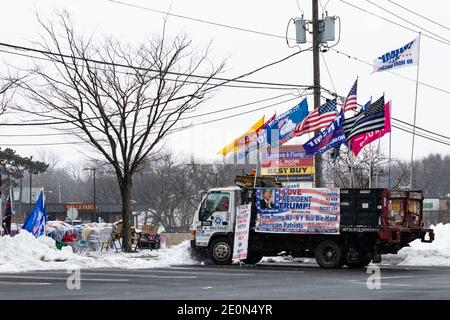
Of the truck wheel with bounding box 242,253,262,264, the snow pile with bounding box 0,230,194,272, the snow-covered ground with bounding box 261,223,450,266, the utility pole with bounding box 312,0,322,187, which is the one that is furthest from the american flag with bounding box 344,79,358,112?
the snow pile with bounding box 0,230,194,272

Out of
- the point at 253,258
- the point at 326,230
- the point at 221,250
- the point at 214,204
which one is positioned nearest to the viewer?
the point at 326,230

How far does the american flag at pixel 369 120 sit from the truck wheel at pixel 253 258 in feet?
18.1

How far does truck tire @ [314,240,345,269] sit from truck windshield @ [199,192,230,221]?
10.9ft

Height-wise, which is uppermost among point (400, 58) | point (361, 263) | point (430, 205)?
point (400, 58)

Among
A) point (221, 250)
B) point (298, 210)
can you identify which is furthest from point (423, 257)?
point (221, 250)

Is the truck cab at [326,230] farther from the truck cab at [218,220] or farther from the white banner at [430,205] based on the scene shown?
the white banner at [430,205]

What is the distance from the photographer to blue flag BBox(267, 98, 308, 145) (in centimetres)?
3023

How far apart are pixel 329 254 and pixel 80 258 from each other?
24.6ft

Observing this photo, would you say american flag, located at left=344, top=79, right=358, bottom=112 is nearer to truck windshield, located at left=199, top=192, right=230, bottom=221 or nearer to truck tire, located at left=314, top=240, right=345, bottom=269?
truck windshield, located at left=199, top=192, right=230, bottom=221

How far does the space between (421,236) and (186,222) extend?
8176 cm

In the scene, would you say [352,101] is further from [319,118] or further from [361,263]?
[361,263]

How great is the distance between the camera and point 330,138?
1100 inches

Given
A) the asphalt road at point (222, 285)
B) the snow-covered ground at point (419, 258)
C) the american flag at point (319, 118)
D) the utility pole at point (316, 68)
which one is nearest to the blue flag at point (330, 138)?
the american flag at point (319, 118)

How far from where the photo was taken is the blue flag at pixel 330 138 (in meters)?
27.7
